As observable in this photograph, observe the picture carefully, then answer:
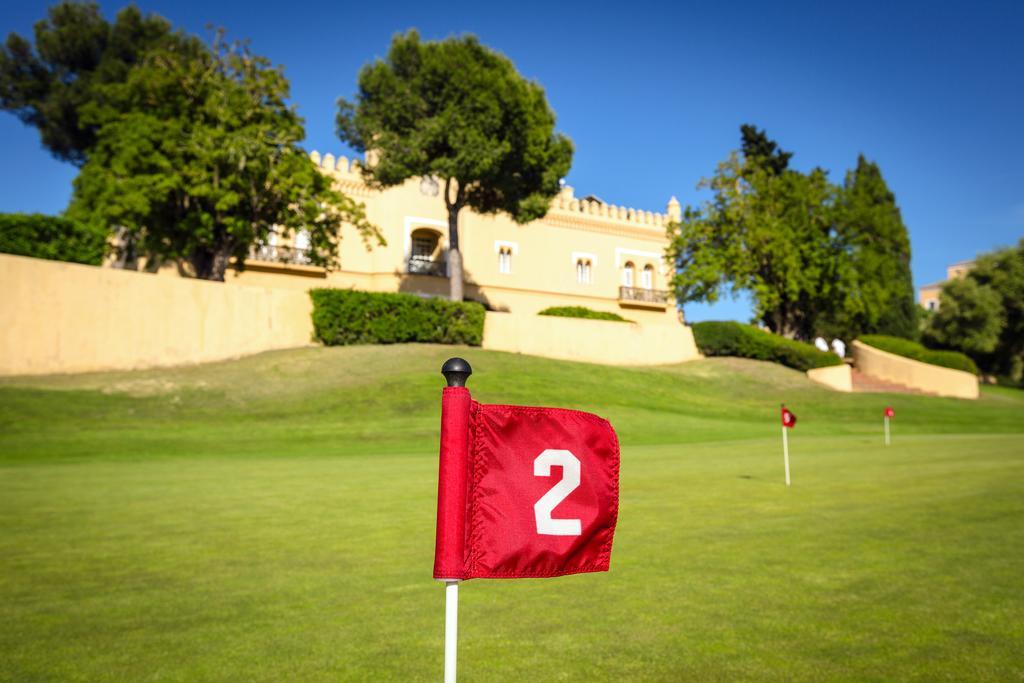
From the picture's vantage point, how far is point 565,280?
167ft

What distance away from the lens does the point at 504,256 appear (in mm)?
49094

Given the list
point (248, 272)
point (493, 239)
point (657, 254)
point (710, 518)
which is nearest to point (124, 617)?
point (710, 518)

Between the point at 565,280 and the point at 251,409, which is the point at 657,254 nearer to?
the point at 565,280

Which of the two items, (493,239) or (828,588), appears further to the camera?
(493,239)

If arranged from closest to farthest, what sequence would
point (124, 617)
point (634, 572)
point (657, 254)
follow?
point (124, 617)
point (634, 572)
point (657, 254)

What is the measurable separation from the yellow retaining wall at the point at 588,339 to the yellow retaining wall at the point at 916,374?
12.2m

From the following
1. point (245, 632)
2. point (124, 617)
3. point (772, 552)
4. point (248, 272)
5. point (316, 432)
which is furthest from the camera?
point (248, 272)

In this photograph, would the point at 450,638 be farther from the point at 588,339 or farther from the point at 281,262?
the point at 281,262

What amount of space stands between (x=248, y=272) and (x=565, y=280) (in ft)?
66.5

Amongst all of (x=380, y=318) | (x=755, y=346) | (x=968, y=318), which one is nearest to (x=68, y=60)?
(x=380, y=318)

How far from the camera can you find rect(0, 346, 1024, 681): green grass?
4105mm

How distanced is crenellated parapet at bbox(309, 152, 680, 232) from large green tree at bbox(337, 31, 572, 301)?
406 cm

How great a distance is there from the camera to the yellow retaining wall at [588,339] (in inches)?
1473

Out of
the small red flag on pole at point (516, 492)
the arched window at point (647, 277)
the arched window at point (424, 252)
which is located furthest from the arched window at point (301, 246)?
the small red flag on pole at point (516, 492)
